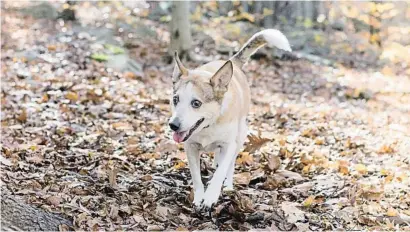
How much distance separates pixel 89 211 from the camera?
4270 mm

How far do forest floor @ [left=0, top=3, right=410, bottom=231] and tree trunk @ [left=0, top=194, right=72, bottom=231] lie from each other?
0.47 ft

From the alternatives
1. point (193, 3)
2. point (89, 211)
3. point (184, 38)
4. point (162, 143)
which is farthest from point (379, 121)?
point (193, 3)

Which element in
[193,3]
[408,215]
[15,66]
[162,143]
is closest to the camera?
[408,215]

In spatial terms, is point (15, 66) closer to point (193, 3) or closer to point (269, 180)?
point (269, 180)

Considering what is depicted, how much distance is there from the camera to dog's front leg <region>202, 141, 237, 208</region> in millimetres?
4617

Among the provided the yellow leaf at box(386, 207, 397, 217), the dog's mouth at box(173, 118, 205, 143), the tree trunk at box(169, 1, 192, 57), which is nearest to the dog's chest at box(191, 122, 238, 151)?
the dog's mouth at box(173, 118, 205, 143)

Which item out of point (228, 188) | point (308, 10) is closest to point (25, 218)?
point (228, 188)

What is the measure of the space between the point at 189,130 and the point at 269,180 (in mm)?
1255

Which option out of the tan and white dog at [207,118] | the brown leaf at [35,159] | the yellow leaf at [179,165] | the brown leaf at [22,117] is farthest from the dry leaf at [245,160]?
the brown leaf at [22,117]

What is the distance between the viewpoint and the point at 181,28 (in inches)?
489

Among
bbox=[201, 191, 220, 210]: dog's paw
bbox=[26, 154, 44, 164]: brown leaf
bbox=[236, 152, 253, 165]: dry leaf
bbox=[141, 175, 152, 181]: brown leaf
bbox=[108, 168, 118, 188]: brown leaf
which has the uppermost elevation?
bbox=[201, 191, 220, 210]: dog's paw

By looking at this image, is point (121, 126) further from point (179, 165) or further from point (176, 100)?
point (176, 100)

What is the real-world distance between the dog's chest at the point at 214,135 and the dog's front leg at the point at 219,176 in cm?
9

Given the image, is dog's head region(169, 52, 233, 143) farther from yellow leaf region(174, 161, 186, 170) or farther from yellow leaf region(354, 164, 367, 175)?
yellow leaf region(354, 164, 367, 175)
